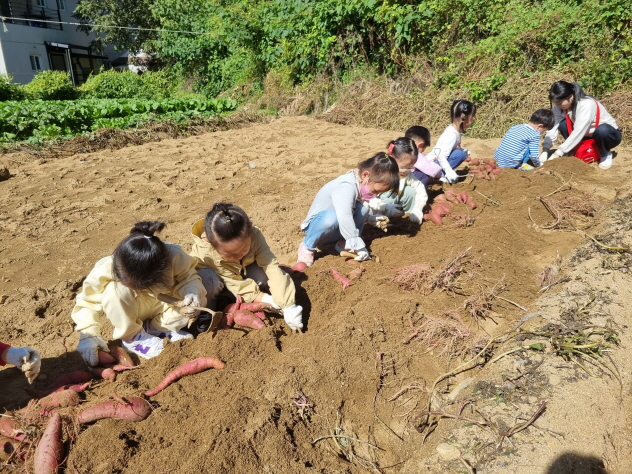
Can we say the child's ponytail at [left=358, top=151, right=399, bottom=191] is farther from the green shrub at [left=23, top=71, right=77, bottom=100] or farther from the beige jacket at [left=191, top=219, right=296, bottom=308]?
the green shrub at [left=23, top=71, right=77, bottom=100]

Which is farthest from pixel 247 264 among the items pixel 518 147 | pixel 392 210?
pixel 518 147

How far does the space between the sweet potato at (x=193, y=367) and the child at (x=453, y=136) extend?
135 inches

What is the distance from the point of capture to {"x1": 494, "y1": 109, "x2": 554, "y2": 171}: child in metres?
5.50

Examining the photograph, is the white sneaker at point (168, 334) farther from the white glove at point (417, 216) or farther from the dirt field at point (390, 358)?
the white glove at point (417, 216)

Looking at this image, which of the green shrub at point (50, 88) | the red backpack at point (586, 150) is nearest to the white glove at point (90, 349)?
the red backpack at point (586, 150)

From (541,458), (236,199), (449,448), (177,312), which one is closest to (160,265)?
(177,312)

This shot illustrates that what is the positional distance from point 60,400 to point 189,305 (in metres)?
0.81

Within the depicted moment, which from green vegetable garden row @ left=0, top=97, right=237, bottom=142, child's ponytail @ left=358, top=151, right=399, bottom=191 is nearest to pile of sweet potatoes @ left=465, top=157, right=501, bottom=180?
child's ponytail @ left=358, top=151, right=399, bottom=191

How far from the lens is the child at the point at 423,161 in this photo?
480cm

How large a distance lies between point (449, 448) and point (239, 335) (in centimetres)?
132

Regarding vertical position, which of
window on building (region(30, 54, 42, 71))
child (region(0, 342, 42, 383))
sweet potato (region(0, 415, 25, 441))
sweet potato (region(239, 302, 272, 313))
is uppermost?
child (region(0, 342, 42, 383))

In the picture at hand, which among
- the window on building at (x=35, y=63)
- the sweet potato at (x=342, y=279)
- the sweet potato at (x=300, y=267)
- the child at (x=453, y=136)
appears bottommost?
the window on building at (x=35, y=63)

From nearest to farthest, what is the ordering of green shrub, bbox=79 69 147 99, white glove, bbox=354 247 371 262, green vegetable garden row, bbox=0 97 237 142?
1. white glove, bbox=354 247 371 262
2. green vegetable garden row, bbox=0 97 237 142
3. green shrub, bbox=79 69 147 99

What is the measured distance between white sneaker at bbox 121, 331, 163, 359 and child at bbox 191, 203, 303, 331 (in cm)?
51
